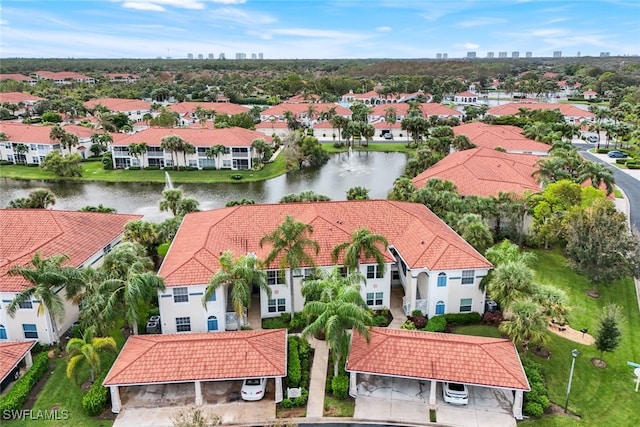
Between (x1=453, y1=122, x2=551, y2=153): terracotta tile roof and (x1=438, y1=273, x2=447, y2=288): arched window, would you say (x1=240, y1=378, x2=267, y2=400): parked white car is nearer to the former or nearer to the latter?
(x1=438, y1=273, x2=447, y2=288): arched window

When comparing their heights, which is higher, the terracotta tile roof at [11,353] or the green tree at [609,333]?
the green tree at [609,333]

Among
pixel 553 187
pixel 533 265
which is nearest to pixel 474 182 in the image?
pixel 553 187

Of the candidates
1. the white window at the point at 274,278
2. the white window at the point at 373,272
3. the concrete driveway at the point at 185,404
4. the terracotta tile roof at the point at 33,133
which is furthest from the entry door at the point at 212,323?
the terracotta tile roof at the point at 33,133

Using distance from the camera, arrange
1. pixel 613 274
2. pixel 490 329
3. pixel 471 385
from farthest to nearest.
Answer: pixel 613 274 → pixel 490 329 → pixel 471 385

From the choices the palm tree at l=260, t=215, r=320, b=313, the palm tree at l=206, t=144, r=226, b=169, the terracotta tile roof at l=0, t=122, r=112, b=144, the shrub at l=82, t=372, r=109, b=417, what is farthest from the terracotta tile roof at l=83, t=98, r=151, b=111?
the shrub at l=82, t=372, r=109, b=417

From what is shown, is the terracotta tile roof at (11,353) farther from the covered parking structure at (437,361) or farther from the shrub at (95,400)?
the covered parking structure at (437,361)

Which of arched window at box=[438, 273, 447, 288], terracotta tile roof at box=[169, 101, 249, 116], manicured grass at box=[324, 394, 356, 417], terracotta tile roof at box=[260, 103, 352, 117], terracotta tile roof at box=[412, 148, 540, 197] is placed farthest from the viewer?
terracotta tile roof at box=[169, 101, 249, 116]

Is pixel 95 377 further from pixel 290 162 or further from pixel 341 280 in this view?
pixel 290 162
